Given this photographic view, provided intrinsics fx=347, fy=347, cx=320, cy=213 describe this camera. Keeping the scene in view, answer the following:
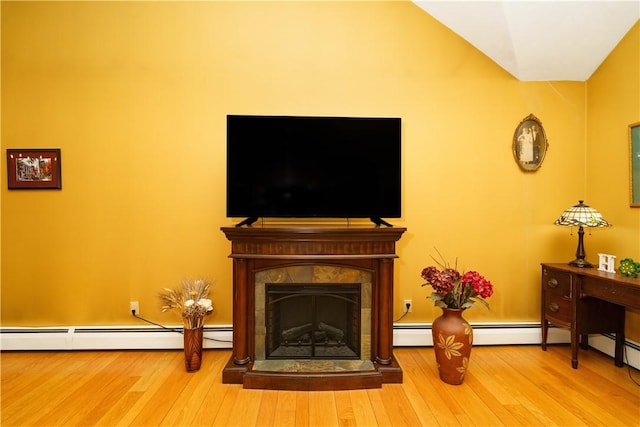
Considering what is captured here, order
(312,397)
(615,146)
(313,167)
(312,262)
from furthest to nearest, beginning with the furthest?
(615,146)
(313,167)
(312,262)
(312,397)

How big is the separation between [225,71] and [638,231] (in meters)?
3.41

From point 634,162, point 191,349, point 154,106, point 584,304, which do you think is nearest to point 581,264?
point 584,304

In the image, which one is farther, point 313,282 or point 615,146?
point 615,146

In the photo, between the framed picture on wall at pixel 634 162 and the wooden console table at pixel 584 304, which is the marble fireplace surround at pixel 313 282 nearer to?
the wooden console table at pixel 584 304

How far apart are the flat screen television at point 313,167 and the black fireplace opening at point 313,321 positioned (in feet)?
1.78

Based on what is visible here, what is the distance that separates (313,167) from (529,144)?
6.30ft

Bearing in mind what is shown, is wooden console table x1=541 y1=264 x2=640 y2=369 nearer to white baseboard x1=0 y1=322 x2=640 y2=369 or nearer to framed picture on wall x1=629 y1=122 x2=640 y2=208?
white baseboard x1=0 y1=322 x2=640 y2=369

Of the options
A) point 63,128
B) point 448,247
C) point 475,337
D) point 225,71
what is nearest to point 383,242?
point 448,247

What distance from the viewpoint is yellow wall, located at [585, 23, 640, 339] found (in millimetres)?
2607

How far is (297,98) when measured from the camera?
288 centimetres

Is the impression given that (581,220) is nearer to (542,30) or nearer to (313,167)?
(542,30)

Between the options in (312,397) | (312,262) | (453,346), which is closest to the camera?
(312,397)

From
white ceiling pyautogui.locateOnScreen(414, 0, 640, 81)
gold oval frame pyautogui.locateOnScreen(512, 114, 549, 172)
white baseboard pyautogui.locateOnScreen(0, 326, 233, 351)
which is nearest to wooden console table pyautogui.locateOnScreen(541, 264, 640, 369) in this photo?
gold oval frame pyautogui.locateOnScreen(512, 114, 549, 172)

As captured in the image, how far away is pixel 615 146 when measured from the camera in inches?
109
